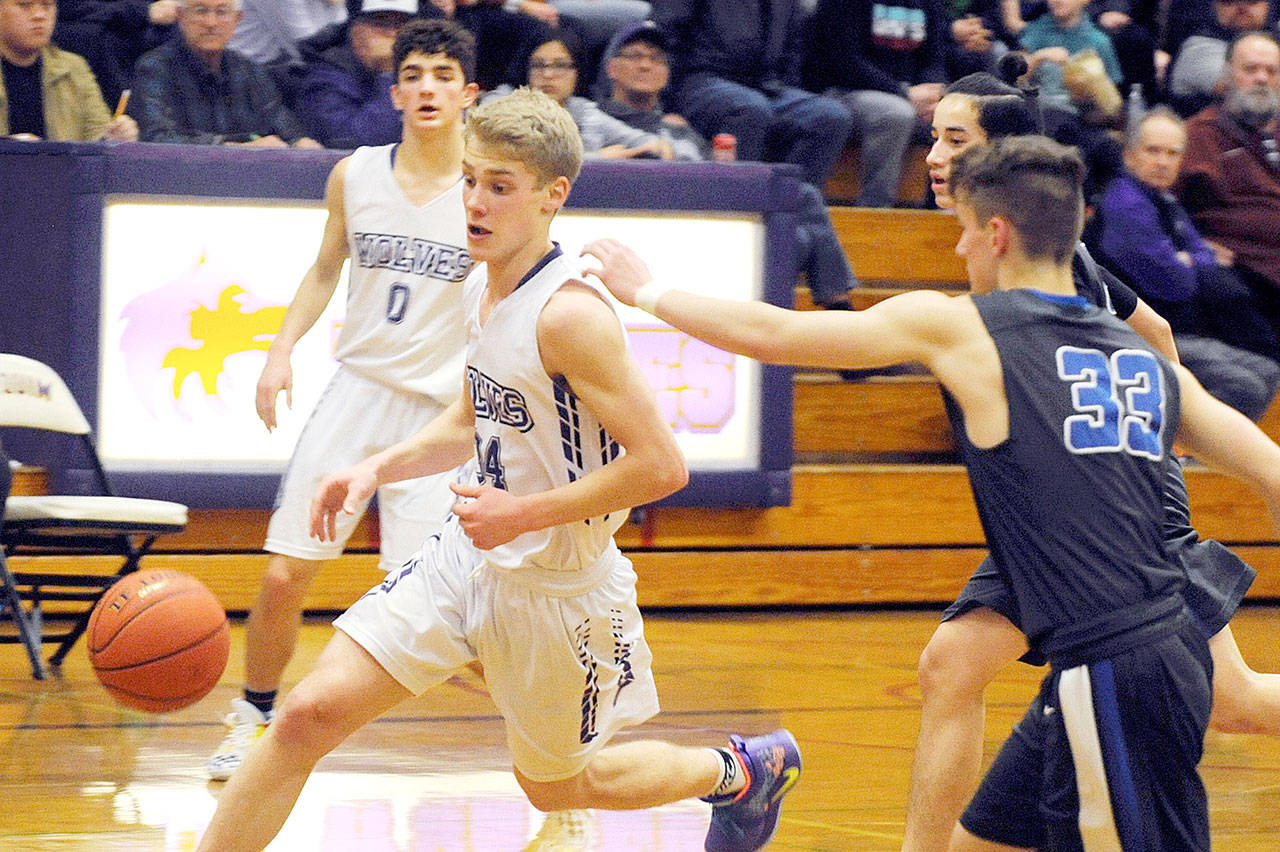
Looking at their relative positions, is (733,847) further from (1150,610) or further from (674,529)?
(674,529)

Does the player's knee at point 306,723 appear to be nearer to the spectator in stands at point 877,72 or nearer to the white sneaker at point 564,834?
the white sneaker at point 564,834

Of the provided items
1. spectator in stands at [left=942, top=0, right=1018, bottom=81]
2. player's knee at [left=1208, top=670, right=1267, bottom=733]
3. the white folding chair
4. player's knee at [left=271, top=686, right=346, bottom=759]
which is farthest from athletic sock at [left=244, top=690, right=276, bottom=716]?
spectator in stands at [left=942, top=0, right=1018, bottom=81]

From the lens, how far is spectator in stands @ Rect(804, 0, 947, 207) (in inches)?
347

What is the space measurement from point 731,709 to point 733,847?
5.96 feet

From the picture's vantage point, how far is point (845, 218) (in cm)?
863

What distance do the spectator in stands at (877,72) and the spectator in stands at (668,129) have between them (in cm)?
86

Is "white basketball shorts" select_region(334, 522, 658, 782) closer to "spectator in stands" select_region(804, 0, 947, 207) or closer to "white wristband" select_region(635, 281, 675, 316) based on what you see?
"white wristband" select_region(635, 281, 675, 316)

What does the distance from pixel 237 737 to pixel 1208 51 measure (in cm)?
740

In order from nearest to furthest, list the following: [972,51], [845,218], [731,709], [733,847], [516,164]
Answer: [516,164]
[733,847]
[731,709]
[845,218]
[972,51]

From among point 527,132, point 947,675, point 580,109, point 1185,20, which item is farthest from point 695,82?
point 947,675

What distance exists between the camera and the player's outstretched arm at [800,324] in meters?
2.84

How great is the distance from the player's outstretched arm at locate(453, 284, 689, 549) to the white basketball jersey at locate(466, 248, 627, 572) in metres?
0.07

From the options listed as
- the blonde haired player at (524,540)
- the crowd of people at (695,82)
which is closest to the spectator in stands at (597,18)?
the crowd of people at (695,82)

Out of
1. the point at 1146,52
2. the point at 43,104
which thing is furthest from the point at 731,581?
the point at 1146,52
